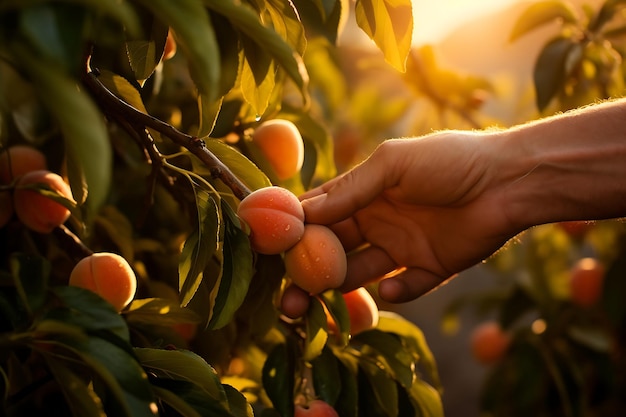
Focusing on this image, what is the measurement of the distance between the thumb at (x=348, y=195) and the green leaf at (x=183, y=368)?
26 centimetres

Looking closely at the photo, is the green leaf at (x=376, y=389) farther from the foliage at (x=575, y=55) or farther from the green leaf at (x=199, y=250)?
the foliage at (x=575, y=55)

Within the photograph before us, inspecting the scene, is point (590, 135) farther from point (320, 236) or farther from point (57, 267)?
point (57, 267)

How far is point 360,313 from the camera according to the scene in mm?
884

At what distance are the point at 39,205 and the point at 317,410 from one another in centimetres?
39

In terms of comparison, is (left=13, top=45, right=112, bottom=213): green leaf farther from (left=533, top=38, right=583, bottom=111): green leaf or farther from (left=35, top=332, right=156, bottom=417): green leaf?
(left=533, top=38, right=583, bottom=111): green leaf

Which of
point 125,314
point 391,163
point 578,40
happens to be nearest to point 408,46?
point 391,163

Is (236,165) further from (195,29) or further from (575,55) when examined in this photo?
(575,55)

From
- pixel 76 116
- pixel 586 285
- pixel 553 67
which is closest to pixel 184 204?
pixel 76 116

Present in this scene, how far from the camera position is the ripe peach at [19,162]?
0.88 m

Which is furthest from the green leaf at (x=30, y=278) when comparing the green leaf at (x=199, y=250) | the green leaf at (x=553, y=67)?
the green leaf at (x=553, y=67)

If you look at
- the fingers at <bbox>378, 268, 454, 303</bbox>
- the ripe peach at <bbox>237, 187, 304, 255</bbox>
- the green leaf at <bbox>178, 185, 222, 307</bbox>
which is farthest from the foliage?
the green leaf at <bbox>178, 185, 222, 307</bbox>

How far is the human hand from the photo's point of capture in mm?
862

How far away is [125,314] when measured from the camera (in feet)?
2.52

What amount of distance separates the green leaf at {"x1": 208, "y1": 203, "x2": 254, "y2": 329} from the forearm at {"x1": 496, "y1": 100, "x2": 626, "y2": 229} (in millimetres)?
404
